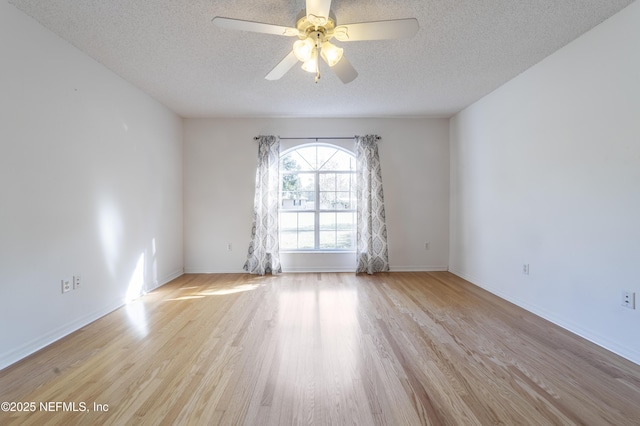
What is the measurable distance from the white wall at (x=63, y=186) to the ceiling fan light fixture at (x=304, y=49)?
2.04m

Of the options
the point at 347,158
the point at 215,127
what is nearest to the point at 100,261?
the point at 215,127

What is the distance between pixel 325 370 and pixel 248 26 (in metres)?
2.34

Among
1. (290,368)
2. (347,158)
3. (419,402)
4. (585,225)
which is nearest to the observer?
(419,402)

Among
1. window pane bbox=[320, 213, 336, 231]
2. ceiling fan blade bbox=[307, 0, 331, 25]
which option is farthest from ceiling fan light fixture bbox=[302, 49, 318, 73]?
window pane bbox=[320, 213, 336, 231]

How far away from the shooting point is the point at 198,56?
9.06 feet

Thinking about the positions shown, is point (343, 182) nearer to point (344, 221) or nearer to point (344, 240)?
point (344, 221)

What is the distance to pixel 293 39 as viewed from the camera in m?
2.56

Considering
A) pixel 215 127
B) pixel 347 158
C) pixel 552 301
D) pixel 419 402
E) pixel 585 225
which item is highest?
pixel 215 127

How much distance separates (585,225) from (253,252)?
4033 mm

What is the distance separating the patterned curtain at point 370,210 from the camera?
4695 mm

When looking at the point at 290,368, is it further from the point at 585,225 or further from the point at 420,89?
the point at 420,89

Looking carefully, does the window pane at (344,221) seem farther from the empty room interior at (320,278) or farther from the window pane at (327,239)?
the empty room interior at (320,278)

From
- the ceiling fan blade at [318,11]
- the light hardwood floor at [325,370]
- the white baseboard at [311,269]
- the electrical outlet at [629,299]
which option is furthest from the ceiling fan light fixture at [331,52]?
the white baseboard at [311,269]

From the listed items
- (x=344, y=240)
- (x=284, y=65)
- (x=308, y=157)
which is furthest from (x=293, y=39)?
(x=344, y=240)
